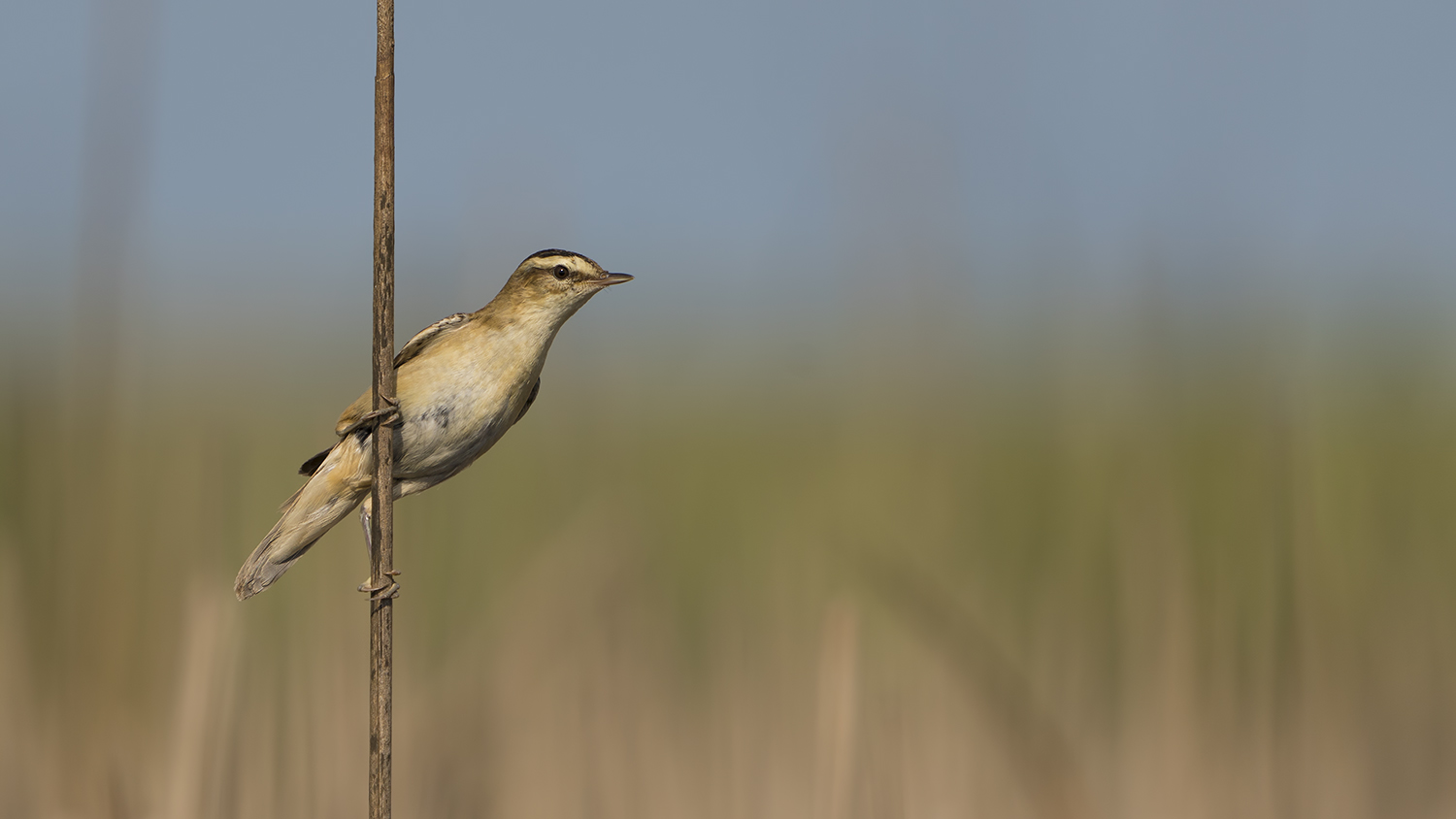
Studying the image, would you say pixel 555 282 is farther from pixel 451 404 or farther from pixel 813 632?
pixel 813 632

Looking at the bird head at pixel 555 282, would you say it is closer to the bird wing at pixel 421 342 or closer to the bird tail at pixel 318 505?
the bird wing at pixel 421 342

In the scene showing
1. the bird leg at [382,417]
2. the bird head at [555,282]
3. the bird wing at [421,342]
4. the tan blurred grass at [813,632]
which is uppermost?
the bird head at [555,282]

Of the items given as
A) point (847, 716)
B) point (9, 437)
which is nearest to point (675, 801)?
point (847, 716)

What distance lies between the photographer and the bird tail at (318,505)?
2.87 metres

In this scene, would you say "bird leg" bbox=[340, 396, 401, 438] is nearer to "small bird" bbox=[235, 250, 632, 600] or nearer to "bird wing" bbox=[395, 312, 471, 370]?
"small bird" bbox=[235, 250, 632, 600]

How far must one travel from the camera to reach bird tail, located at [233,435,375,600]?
2865mm

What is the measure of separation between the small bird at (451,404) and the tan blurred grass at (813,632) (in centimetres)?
28

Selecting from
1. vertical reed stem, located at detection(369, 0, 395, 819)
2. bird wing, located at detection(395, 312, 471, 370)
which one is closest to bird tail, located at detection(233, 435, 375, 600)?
bird wing, located at detection(395, 312, 471, 370)

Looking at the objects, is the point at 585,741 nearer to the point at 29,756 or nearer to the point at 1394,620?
the point at 29,756

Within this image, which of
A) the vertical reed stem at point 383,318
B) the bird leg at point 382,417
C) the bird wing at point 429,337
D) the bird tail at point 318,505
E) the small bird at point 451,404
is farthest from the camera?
the bird wing at point 429,337

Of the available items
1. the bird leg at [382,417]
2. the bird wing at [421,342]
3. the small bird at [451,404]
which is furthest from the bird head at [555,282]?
the bird leg at [382,417]

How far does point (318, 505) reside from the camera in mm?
2912

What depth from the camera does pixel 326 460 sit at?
2928 millimetres

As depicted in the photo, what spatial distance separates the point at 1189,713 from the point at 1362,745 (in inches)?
43.7
